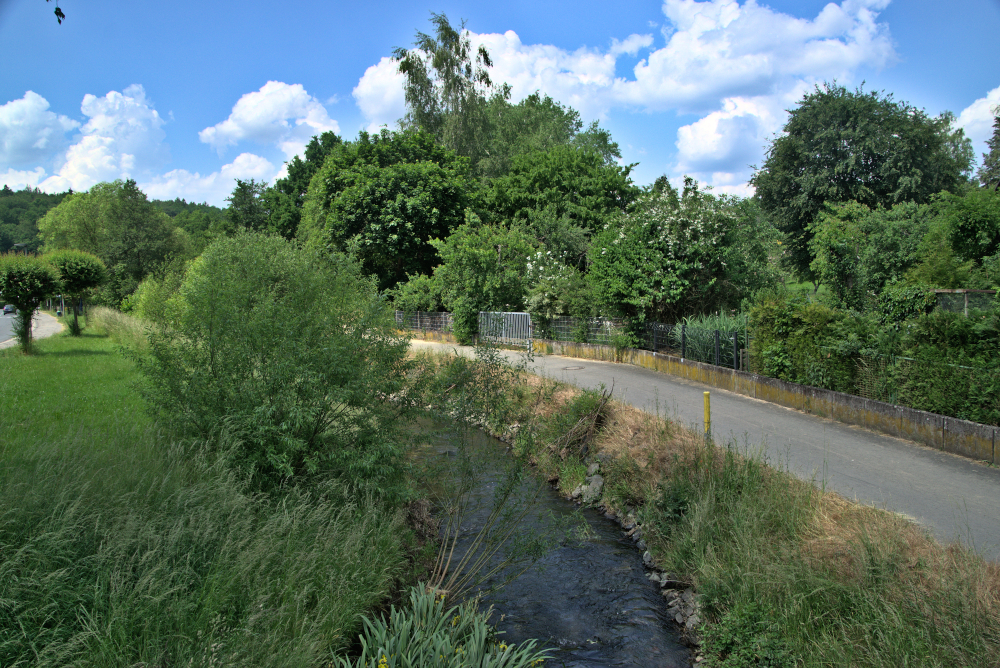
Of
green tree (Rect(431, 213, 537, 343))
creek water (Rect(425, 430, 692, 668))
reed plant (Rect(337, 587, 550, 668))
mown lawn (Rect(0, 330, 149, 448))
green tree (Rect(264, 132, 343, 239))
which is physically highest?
green tree (Rect(264, 132, 343, 239))

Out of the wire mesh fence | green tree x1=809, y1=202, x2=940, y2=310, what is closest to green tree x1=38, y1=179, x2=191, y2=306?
green tree x1=809, y1=202, x2=940, y2=310

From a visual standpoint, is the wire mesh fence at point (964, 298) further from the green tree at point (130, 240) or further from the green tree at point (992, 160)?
the green tree at point (130, 240)

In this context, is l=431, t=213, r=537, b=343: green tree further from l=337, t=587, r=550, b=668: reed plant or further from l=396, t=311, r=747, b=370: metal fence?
l=337, t=587, r=550, b=668: reed plant

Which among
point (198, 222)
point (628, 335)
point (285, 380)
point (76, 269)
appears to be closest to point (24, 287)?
point (76, 269)

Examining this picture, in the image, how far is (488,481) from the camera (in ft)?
31.8

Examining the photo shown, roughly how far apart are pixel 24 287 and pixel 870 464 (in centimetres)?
2351

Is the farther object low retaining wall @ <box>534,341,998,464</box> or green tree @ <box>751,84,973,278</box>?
green tree @ <box>751,84,973,278</box>

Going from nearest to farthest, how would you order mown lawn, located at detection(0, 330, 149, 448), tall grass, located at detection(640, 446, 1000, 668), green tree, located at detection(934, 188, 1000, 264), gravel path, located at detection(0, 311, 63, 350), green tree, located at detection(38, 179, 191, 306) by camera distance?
1. tall grass, located at detection(640, 446, 1000, 668)
2. mown lawn, located at detection(0, 330, 149, 448)
3. green tree, located at detection(934, 188, 1000, 264)
4. gravel path, located at detection(0, 311, 63, 350)
5. green tree, located at detection(38, 179, 191, 306)

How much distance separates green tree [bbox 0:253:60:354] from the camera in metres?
18.4

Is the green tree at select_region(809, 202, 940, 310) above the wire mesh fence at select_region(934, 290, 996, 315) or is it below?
above

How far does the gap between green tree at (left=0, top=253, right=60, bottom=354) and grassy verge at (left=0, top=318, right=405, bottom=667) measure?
14.8 m

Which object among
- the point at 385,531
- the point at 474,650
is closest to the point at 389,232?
the point at 385,531

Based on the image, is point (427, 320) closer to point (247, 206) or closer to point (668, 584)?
point (668, 584)

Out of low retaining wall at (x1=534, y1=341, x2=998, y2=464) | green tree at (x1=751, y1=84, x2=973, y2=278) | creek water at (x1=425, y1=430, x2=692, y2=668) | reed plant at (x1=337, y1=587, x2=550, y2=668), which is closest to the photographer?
reed plant at (x1=337, y1=587, x2=550, y2=668)
